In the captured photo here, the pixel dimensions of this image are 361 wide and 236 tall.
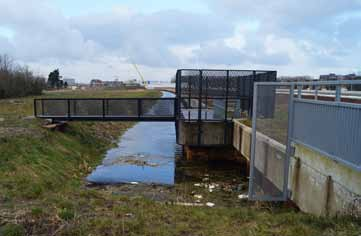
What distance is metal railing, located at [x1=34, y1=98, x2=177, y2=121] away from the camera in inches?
650

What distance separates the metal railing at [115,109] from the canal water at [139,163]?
6.23 feet

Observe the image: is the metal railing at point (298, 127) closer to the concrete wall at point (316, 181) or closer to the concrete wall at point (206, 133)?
the concrete wall at point (316, 181)

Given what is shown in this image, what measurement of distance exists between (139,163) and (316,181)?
9394mm

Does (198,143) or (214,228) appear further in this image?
(198,143)

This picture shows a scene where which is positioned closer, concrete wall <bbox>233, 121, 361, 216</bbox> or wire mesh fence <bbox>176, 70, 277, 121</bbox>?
concrete wall <bbox>233, 121, 361, 216</bbox>

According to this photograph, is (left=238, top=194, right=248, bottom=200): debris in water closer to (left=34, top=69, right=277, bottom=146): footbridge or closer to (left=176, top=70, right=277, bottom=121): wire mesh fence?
Answer: (left=34, top=69, right=277, bottom=146): footbridge

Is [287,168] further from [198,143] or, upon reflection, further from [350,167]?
[198,143]

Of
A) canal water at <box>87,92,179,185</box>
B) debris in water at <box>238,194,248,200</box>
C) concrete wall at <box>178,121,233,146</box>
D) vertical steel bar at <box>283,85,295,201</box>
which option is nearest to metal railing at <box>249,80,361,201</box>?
vertical steel bar at <box>283,85,295,201</box>

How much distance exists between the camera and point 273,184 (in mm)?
8414

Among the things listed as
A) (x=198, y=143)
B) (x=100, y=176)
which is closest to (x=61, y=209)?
(x=100, y=176)

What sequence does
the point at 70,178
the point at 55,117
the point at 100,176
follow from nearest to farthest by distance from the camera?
the point at 70,178 → the point at 100,176 → the point at 55,117

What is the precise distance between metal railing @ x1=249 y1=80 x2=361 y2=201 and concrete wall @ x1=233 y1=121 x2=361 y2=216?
50 millimetres

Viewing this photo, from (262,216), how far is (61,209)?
10.5 feet

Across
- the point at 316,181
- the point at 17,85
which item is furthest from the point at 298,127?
the point at 17,85
